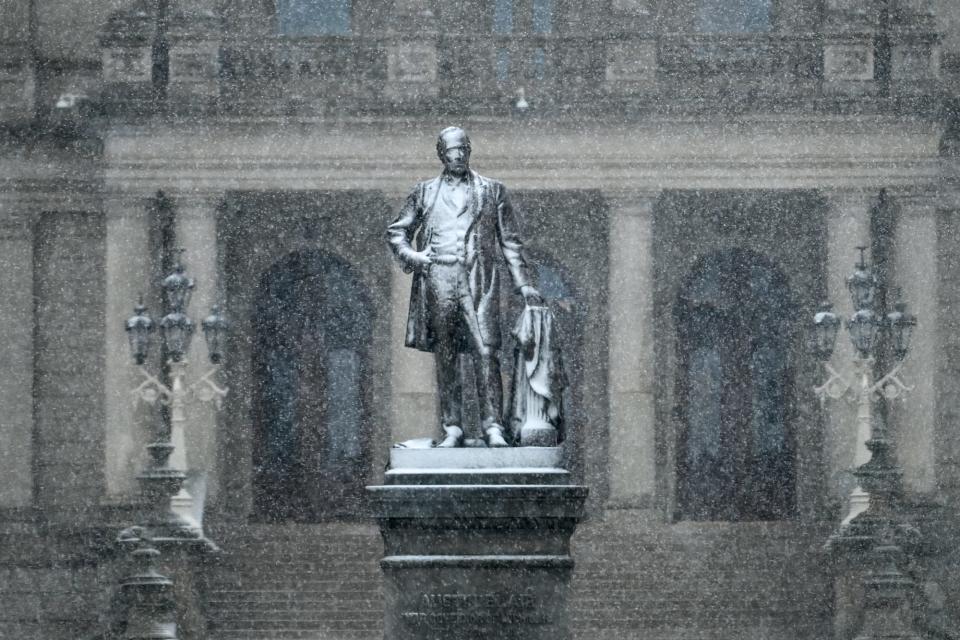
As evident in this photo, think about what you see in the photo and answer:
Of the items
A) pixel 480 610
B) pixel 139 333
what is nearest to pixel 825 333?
pixel 139 333

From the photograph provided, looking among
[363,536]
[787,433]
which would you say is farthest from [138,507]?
[787,433]

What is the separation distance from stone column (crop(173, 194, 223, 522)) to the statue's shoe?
2455 centimetres

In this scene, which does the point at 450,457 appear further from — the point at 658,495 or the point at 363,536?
the point at 658,495

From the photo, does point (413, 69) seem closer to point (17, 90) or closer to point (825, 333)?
point (17, 90)

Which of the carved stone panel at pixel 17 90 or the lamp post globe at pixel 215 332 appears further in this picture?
the carved stone panel at pixel 17 90

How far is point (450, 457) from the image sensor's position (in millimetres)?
14039

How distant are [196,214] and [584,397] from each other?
7.75 meters

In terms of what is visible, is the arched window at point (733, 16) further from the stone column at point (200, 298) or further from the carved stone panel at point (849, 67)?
the stone column at point (200, 298)

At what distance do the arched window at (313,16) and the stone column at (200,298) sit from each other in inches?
194

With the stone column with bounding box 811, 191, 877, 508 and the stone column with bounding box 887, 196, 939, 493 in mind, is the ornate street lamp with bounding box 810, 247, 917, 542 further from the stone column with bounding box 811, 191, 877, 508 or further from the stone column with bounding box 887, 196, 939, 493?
the stone column with bounding box 887, 196, 939, 493

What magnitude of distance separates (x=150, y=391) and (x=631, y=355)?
918 centimetres

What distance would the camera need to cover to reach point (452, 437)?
567 inches

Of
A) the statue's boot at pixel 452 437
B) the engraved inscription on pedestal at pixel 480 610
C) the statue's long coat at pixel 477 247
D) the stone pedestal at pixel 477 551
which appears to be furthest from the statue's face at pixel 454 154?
the engraved inscription on pedestal at pixel 480 610

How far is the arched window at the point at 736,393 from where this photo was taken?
42.6m
